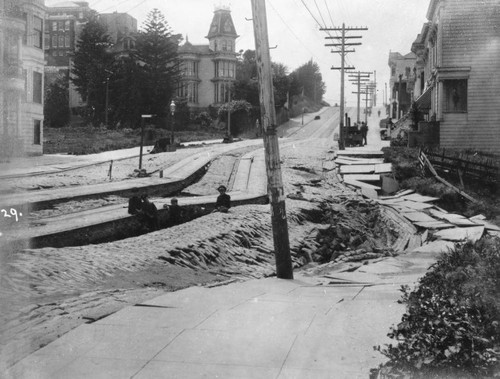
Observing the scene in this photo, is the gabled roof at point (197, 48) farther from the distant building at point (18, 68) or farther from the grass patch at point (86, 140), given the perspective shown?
the distant building at point (18, 68)

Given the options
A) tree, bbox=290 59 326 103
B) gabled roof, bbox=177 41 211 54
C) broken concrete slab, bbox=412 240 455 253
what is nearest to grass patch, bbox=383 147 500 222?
broken concrete slab, bbox=412 240 455 253

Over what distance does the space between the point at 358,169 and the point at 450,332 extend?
22.0 meters

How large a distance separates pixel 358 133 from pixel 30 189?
26087mm

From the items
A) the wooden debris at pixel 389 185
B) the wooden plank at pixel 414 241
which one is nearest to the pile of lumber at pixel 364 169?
the wooden debris at pixel 389 185

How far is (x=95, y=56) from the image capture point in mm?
15852

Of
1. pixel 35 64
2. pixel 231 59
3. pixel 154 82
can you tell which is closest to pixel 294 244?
pixel 35 64

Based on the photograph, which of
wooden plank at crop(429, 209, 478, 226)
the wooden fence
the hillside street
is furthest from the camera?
the wooden fence

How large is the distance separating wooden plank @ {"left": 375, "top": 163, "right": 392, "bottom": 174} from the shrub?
1845 centimetres

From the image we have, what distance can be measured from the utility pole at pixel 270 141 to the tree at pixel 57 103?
10.6 meters

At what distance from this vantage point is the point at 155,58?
2050 cm

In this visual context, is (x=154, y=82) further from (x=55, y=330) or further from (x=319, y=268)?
(x=55, y=330)

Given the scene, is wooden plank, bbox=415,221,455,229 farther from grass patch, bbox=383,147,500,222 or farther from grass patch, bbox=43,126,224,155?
grass patch, bbox=43,126,224,155

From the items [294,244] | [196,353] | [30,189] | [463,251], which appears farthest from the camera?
[30,189]

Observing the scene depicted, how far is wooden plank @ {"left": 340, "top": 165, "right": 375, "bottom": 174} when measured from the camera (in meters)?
25.6
